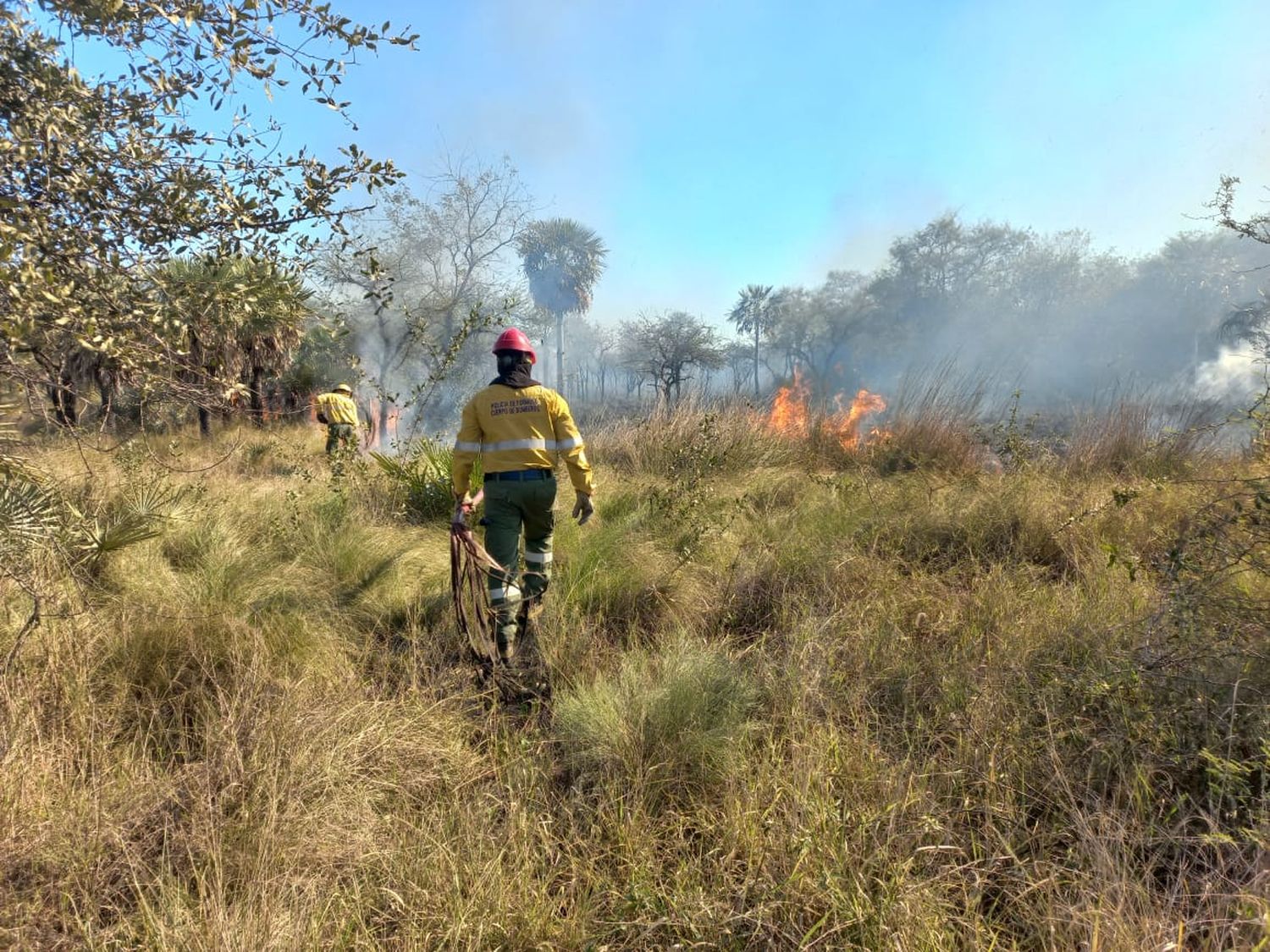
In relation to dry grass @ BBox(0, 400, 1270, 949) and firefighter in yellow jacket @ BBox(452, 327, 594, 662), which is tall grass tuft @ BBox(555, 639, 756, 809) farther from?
firefighter in yellow jacket @ BBox(452, 327, 594, 662)

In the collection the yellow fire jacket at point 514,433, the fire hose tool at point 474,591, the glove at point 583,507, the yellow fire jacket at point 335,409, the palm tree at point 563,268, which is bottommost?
the fire hose tool at point 474,591

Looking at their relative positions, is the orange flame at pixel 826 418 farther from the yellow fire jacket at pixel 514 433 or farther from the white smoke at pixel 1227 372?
the white smoke at pixel 1227 372

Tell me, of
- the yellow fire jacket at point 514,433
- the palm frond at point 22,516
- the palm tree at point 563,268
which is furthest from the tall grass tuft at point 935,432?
the palm tree at point 563,268

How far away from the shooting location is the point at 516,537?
354 cm

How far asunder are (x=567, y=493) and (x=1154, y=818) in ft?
16.4

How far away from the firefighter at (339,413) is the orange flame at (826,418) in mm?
6840

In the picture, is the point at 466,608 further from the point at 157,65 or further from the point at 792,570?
the point at 157,65

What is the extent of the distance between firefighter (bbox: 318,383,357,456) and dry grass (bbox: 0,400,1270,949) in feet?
17.3

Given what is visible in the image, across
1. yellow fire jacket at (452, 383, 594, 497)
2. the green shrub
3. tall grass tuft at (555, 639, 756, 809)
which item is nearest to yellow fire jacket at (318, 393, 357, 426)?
the green shrub

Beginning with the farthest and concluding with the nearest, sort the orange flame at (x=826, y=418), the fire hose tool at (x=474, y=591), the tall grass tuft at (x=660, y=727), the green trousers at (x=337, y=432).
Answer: the green trousers at (x=337, y=432) < the orange flame at (x=826, y=418) < the fire hose tool at (x=474, y=591) < the tall grass tuft at (x=660, y=727)

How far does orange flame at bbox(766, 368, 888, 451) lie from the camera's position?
310 inches

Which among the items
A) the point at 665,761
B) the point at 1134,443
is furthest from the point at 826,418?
the point at 665,761

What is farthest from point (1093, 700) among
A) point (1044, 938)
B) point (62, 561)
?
point (62, 561)

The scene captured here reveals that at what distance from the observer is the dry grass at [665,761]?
1455mm
